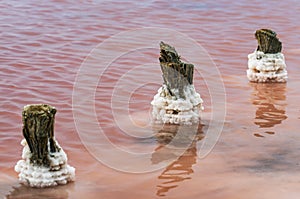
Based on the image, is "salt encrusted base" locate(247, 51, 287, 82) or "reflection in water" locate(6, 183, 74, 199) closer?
"reflection in water" locate(6, 183, 74, 199)

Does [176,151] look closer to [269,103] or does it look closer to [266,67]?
[269,103]

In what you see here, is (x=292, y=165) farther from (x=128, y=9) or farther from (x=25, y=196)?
(x=128, y=9)

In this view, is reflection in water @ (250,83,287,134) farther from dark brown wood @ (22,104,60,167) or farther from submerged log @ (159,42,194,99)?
dark brown wood @ (22,104,60,167)

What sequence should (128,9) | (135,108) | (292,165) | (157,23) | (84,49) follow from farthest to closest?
(128,9), (157,23), (84,49), (135,108), (292,165)

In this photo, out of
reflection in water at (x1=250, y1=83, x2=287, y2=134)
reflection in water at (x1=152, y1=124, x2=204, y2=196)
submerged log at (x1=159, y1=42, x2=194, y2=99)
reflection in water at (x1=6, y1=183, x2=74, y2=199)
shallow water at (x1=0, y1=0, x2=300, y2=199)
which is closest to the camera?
reflection in water at (x1=6, y1=183, x2=74, y2=199)

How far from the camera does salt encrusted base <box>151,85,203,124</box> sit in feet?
23.6

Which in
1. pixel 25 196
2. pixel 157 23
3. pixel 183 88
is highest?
pixel 157 23

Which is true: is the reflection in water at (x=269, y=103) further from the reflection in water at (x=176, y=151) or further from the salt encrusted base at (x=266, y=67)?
the reflection in water at (x=176, y=151)

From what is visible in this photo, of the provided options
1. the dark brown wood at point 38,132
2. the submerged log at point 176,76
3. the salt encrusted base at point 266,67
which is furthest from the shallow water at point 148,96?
the submerged log at point 176,76

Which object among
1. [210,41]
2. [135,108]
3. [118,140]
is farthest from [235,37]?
[118,140]

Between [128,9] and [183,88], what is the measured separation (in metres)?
6.44

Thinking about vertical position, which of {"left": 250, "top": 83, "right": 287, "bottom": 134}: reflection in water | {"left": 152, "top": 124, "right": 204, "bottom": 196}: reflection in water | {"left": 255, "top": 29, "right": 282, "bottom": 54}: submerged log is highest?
{"left": 255, "top": 29, "right": 282, "bottom": 54}: submerged log

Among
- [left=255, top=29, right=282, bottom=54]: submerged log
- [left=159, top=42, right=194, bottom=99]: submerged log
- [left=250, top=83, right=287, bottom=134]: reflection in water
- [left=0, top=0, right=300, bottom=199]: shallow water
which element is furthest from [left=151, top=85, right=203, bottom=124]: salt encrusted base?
[left=255, top=29, right=282, bottom=54]: submerged log

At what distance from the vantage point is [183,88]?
7.23 meters
